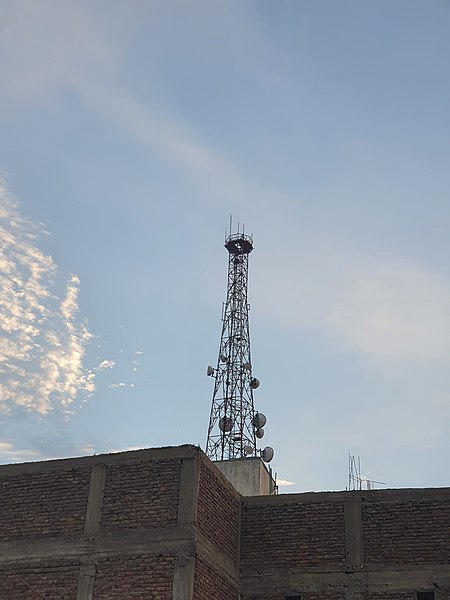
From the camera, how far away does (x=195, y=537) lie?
18.2 metres

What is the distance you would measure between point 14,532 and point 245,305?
589 inches

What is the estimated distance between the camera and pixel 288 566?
2061 centimetres

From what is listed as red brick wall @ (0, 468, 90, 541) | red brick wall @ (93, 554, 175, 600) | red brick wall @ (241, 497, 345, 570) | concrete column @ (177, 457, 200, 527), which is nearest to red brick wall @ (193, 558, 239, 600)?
red brick wall @ (93, 554, 175, 600)

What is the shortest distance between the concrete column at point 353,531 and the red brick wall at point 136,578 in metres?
4.76

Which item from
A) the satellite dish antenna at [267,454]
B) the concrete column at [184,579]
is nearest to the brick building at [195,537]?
the concrete column at [184,579]

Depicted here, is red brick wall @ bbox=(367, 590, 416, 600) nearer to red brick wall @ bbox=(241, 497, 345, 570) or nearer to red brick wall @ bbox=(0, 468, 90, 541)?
red brick wall @ bbox=(241, 497, 345, 570)

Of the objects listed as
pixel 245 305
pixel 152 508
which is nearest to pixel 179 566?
pixel 152 508

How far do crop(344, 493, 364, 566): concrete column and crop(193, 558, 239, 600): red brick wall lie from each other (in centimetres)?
297

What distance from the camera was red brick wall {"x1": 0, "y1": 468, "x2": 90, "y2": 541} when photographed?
19.4 m

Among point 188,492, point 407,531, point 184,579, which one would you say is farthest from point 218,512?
point 407,531

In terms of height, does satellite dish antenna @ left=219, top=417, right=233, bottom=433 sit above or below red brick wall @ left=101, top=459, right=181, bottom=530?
above

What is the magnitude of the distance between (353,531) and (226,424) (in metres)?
10.2

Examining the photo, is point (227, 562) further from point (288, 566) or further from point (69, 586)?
point (69, 586)

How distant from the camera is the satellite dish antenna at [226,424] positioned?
30.1 meters
